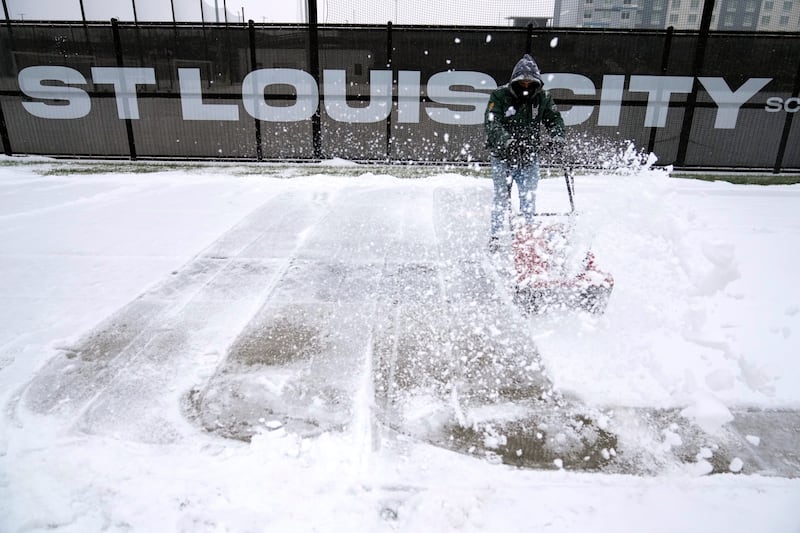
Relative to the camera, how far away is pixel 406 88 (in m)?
9.26

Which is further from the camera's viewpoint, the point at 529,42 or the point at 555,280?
the point at 529,42

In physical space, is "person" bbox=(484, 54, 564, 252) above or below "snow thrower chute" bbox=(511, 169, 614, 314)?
above

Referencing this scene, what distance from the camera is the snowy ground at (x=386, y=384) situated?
208 centimetres

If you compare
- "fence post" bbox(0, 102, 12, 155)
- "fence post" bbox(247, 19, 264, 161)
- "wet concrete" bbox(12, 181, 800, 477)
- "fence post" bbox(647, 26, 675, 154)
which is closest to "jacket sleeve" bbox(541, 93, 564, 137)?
"wet concrete" bbox(12, 181, 800, 477)

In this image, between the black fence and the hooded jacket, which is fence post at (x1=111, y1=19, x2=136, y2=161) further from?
the hooded jacket

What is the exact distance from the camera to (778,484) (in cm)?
221

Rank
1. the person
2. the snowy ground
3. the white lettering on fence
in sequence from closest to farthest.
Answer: the snowy ground
the person
the white lettering on fence

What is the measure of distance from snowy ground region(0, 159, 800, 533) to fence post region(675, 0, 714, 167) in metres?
4.02

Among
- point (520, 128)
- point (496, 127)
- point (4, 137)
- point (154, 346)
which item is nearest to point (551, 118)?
point (520, 128)

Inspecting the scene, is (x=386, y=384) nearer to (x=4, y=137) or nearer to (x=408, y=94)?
(x=408, y=94)

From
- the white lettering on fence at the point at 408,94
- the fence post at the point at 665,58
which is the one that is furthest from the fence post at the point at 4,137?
the fence post at the point at 665,58

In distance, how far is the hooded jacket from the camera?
484cm

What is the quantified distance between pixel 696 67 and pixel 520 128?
19.4 ft

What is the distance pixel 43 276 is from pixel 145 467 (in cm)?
291
